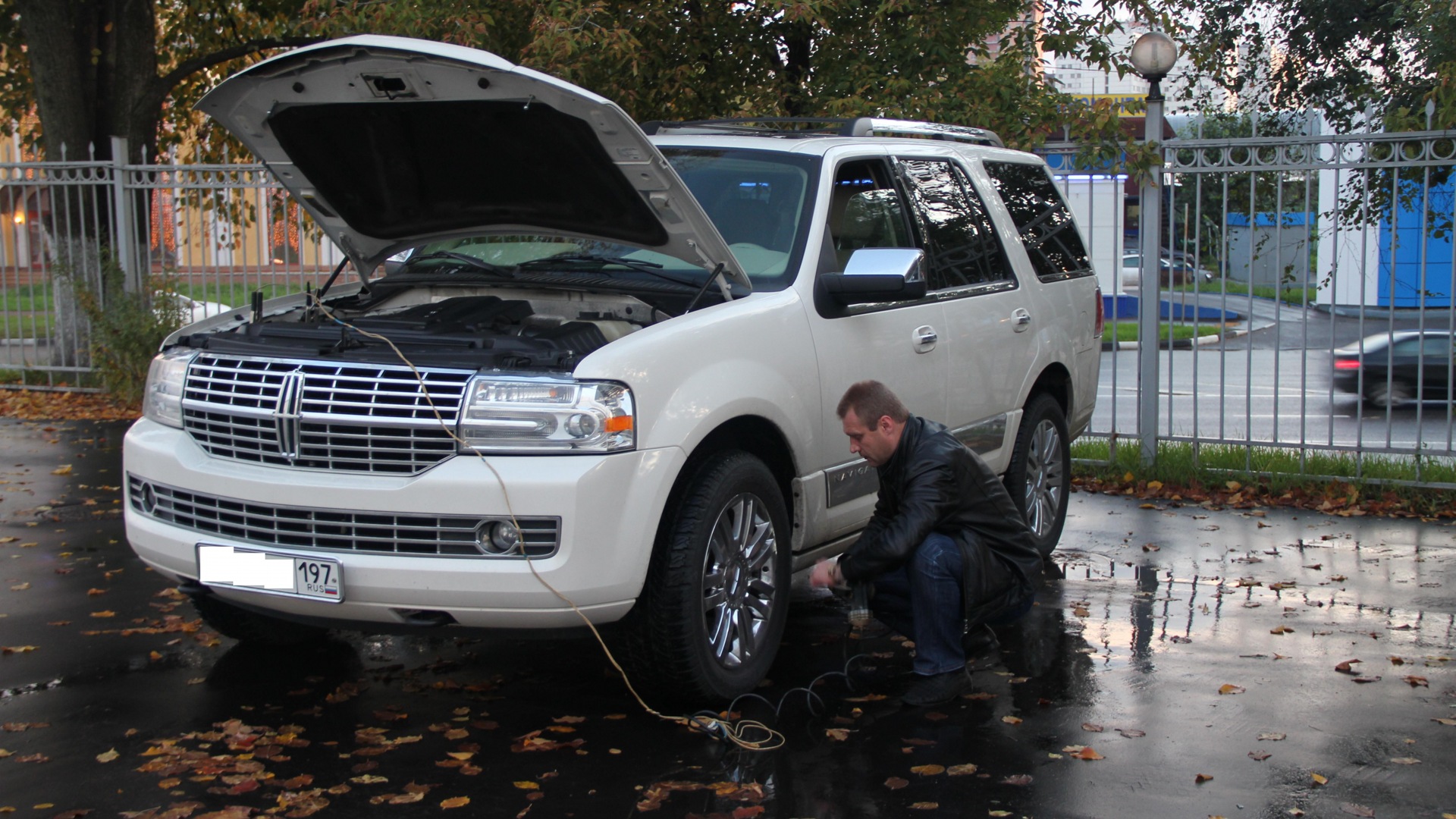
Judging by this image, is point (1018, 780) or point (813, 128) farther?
point (813, 128)

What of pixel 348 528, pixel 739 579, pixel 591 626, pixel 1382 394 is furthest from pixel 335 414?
pixel 1382 394

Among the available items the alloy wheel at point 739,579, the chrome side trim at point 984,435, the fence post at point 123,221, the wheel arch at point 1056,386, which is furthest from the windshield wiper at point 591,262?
the fence post at point 123,221

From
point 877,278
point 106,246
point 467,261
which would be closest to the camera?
point 877,278

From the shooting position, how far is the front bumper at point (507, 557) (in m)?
4.05

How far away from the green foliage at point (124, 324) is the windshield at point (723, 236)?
8280 mm

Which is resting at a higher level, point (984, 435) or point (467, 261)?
point (467, 261)

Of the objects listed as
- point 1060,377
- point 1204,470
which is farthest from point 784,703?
point 1204,470

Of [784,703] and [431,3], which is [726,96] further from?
[784,703]

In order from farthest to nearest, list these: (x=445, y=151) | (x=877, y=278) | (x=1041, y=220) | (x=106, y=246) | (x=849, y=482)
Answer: (x=106, y=246) → (x=1041, y=220) → (x=849, y=482) → (x=445, y=151) → (x=877, y=278)

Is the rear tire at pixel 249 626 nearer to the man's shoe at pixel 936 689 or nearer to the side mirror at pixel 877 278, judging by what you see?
the man's shoe at pixel 936 689

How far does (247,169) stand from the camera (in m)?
12.4

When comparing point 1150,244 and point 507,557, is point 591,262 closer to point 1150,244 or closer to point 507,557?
point 507,557

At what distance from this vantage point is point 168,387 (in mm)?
4797

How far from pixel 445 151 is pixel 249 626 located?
1991 millimetres
